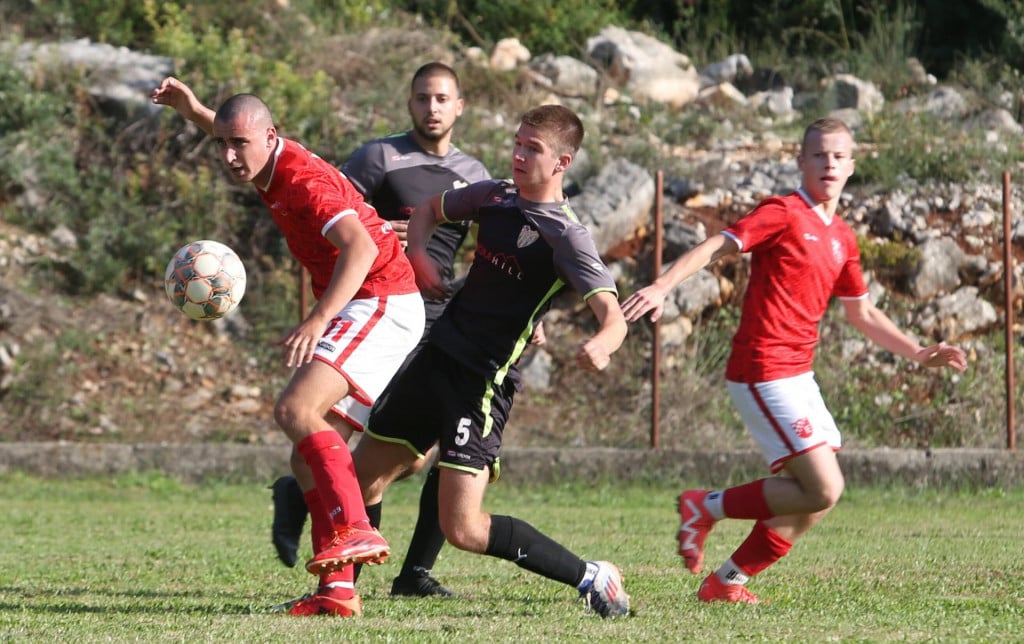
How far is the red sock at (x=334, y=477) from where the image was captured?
199 inches

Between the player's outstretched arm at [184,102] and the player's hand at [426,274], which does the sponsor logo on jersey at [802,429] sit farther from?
the player's outstretched arm at [184,102]

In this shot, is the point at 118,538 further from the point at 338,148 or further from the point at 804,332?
the point at 338,148

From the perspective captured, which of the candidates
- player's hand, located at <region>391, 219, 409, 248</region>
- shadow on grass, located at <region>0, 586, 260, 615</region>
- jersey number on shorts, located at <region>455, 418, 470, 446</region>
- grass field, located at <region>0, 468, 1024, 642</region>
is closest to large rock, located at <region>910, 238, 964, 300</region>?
grass field, located at <region>0, 468, 1024, 642</region>

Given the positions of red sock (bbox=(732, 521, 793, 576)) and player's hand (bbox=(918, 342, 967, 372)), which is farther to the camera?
player's hand (bbox=(918, 342, 967, 372))

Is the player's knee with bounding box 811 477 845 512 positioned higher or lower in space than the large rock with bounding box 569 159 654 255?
lower

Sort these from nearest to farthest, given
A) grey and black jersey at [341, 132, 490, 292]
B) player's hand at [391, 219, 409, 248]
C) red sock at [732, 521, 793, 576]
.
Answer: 1. red sock at [732, 521, 793, 576]
2. player's hand at [391, 219, 409, 248]
3. grey and black jersey at [341, 132, 490, 292]

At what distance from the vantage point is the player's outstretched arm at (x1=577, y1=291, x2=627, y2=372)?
4.54 metres

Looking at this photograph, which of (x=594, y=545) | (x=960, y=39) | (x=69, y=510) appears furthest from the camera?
(x=960, y=39)

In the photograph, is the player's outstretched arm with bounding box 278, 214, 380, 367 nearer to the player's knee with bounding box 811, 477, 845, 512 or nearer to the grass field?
the grass field

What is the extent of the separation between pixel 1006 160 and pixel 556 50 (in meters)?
7.31

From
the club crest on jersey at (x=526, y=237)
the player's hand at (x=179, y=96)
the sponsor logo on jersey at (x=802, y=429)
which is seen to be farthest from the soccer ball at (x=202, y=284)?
the sponsor logo on jersey at (x=802, y=429)

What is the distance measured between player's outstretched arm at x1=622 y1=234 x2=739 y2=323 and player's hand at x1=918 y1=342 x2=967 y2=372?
3.45ft

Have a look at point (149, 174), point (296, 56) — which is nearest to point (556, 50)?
point (296, 56)

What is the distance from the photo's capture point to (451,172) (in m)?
7.02
